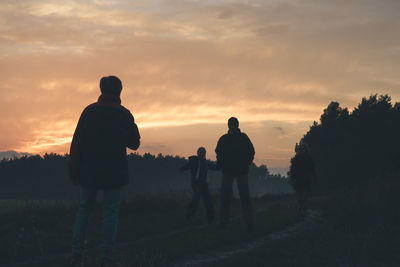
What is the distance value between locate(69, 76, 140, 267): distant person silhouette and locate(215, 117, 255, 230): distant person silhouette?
501 centimetres

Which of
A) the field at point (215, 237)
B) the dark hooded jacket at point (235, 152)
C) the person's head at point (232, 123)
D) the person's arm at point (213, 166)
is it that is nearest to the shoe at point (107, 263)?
the field at point (215, 237)

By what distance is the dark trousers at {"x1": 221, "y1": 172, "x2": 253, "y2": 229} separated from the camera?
10.6 meters

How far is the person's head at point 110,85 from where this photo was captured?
20.7 feet

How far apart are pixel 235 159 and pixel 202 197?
2858 mm

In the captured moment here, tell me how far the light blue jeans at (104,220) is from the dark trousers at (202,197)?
23.4 feet

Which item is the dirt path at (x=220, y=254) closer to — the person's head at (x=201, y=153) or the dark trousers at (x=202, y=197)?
the dark trousers at (x=202, y=197)

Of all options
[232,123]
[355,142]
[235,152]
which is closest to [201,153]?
[232,123]

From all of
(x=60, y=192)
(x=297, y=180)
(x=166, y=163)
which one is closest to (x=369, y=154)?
(x=297, y=180)

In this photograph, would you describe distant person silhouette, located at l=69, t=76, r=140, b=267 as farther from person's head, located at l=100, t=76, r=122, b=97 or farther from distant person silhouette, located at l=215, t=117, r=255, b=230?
distant person silhouette, located at l=215, t=117, r=255, b=230

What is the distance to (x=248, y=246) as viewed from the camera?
885 centimetres

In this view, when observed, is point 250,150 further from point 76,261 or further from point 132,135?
point 76,261

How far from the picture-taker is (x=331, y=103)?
62.6 metres

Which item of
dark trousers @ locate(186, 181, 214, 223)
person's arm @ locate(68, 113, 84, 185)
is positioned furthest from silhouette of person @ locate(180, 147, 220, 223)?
person's arm @ locate(68, 113, 84, 185)

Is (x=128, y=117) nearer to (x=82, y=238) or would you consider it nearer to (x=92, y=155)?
(x=92, y=155)
